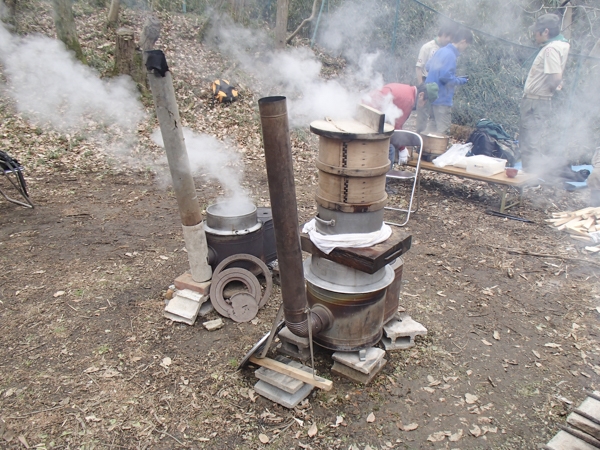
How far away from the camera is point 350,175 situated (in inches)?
125

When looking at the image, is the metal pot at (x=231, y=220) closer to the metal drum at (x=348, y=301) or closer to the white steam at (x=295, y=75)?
the metal drum at (x=348, y=301)

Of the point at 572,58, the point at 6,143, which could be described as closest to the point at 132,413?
the point at 6,143

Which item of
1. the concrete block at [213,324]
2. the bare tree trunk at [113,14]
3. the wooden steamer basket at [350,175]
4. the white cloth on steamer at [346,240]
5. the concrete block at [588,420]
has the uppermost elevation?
the bare tree trunk at [113,14]

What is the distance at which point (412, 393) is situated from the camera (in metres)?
3.46

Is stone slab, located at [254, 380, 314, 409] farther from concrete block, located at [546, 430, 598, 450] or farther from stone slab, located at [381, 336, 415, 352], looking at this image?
concrete block, located at [546, 430, 598, 450]

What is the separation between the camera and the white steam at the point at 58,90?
30.5ft

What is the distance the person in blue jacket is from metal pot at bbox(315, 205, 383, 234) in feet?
18.9

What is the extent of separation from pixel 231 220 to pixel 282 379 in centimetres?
191

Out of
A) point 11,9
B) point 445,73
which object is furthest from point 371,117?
point 11,9

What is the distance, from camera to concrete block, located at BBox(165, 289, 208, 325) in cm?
424

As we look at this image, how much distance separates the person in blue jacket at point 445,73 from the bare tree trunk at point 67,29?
323 inches

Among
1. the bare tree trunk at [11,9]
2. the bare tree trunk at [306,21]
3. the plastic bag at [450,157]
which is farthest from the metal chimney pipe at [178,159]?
the bare tree trunk at [11,9]

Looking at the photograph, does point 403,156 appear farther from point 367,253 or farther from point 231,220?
point 367,253

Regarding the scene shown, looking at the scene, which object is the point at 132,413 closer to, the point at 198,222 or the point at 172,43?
the point at 198,222
